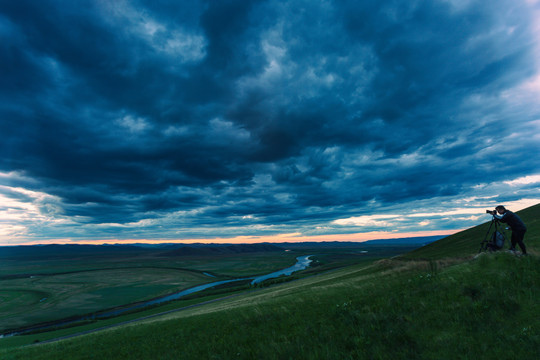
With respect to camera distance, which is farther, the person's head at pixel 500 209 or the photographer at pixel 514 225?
the person's head at pixel 500 209

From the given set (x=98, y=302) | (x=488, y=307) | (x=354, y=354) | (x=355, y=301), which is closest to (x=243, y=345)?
(x=354, y=354)

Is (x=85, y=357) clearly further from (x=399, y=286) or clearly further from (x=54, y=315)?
(x=54, y=315)

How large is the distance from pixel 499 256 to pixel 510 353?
1008 centimetres

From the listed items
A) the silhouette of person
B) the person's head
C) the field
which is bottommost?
the field

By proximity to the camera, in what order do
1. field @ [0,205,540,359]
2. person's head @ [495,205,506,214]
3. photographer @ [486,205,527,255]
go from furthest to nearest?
person's head @ [495,205,506,214], photographer @ [486,205,527,255], field @ [0,205,540,359]

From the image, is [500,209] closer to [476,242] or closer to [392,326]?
[392,326]

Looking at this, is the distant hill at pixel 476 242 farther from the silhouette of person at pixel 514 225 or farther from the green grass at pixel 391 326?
the green grass at pixel 391 326

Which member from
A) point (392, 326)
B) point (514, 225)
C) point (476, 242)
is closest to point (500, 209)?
point (514, 225)

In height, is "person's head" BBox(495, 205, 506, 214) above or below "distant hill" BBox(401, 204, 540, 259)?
above

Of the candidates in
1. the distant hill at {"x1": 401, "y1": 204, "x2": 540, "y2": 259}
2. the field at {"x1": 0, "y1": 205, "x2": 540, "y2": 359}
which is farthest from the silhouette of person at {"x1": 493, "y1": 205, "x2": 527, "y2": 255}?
the distant hill at {"x1": 401, "y1": 204, "x2": 540, "y2": 259}

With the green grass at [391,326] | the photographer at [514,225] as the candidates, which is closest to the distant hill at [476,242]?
the photographer at [514,225]

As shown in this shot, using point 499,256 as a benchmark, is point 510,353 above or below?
below

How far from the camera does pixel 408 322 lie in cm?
1085

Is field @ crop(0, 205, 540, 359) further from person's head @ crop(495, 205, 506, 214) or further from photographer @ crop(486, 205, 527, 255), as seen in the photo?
person's head @ crop(495, 205, 506, 214)
